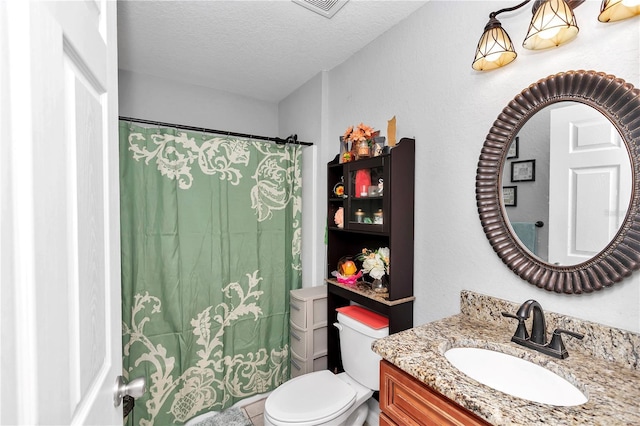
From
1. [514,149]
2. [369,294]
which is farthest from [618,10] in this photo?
[369,294]

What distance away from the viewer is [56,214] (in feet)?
1.47

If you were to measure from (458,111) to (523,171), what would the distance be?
41 cm

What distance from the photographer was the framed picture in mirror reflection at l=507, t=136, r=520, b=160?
119cm

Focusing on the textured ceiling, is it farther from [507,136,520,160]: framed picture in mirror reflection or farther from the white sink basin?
the white sink basin

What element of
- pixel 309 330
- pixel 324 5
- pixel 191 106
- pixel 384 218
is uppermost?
pixel 324 5

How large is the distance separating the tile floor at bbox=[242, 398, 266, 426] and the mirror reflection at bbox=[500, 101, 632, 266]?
6.51ft

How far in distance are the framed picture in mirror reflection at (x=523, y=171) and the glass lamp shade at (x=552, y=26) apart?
0.42 m

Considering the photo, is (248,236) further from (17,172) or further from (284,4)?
(17,172)

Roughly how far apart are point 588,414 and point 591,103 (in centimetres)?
94

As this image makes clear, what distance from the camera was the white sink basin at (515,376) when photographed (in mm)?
899

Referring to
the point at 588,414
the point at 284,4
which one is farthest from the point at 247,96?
the point at 588,414

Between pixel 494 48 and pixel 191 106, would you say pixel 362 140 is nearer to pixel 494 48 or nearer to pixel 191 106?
pixel 494 48

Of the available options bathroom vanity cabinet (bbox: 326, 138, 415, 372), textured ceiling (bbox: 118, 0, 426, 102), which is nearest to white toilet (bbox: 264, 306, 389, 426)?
bathroom vanity cabinet (bbox: 326, 138, 415, 372)

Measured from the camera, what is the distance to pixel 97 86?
67 cm
